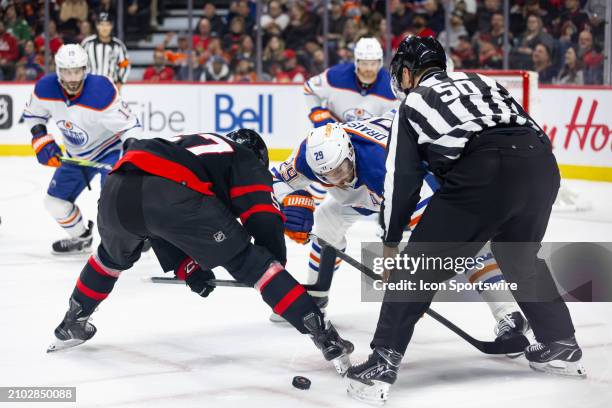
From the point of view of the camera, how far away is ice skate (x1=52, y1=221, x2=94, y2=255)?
6.21 metres

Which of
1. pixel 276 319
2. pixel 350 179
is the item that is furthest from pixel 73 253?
pixel 350 179

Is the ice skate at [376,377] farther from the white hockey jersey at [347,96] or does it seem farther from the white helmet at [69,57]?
the white hockey jersey at [347,96]

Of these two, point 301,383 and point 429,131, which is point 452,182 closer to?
point 429,131

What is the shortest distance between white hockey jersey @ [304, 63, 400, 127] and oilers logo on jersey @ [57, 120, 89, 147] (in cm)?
173

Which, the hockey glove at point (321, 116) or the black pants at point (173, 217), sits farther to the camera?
the hockey glove at point (321, 116)

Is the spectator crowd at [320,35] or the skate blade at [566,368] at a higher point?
the spectator crowd at [320,35]

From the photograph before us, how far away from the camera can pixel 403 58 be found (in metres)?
3.47

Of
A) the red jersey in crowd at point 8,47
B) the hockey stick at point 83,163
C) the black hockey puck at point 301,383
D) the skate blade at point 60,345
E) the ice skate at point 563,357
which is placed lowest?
the skate blade at point 60,345

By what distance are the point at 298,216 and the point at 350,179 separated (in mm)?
281

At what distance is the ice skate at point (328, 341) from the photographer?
3.46m

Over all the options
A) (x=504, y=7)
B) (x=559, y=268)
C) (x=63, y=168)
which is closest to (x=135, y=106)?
(x=504, y=7)

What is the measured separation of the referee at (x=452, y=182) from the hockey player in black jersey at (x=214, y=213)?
0.30 metres

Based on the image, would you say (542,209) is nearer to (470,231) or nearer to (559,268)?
(470,231)

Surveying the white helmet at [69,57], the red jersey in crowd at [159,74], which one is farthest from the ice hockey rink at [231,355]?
the red jersey in crowd at [159,74]
